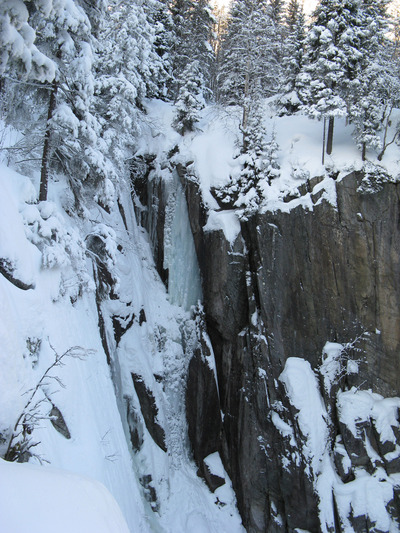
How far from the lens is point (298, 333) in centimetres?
1266

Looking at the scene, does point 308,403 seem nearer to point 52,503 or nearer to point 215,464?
point 215,464

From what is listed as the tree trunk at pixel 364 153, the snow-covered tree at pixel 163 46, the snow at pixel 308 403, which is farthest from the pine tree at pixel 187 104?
the snow at pixel 308 403

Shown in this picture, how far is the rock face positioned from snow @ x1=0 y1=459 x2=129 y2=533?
10397 millimetres

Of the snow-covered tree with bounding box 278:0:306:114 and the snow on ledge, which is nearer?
the snow on ledge

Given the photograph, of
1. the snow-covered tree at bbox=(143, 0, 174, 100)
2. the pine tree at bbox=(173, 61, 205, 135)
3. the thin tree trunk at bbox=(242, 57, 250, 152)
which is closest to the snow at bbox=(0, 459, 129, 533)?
the thin tree trunk at bbox=(242, 57, 250, 152)

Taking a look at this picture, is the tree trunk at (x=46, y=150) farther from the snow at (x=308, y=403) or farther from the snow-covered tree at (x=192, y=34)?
the snow-covered tree at (x=192, y=34)

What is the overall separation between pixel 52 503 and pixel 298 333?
11.3m

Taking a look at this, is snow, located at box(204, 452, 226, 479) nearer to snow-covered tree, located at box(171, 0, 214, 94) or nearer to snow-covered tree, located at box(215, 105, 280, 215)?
snow-covered tree, located at box(215, 105, 280, 215)

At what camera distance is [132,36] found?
14469 millimetres

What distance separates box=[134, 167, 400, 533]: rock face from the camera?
37.9 ft

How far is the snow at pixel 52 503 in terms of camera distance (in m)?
2.17

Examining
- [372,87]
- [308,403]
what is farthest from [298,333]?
[372,87]

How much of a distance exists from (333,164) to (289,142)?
2874mm

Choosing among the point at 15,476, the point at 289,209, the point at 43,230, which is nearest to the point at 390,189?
the point at 289,209
